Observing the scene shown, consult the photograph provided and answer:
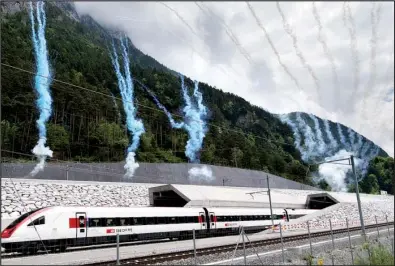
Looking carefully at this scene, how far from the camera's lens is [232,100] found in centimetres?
15150

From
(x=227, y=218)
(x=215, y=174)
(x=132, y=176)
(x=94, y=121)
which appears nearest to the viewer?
(x=227, y=218)

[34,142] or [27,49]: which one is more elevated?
[27,49]

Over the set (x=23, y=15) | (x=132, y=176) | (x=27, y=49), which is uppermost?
(x=23, y=15)

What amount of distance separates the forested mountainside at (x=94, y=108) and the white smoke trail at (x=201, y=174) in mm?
15154

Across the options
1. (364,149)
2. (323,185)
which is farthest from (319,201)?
(323,185)

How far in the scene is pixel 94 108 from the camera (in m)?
88.1

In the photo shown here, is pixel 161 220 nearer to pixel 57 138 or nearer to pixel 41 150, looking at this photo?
pixel 41 150

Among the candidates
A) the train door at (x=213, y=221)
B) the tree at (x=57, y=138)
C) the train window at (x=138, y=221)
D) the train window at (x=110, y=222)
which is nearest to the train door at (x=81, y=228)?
the train window at (x=110, y=222)

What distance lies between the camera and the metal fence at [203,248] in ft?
57.1

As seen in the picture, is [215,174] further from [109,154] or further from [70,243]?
[70,243]

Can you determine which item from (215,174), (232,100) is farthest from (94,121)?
(232,100)

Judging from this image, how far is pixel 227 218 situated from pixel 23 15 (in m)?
80.8

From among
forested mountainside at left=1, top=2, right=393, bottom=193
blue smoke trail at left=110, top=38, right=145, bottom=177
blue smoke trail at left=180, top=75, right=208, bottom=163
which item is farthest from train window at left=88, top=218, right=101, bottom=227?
blue smoke trail at left=180, top=75, right=208, bottom=163

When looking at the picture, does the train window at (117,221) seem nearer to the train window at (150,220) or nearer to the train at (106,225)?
the train at (106,225)
